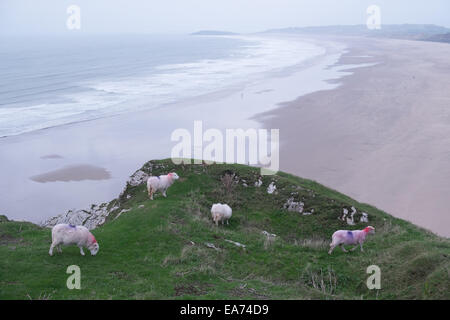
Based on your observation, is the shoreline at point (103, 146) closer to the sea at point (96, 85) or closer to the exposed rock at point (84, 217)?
the exposed rock at point (84, 217)

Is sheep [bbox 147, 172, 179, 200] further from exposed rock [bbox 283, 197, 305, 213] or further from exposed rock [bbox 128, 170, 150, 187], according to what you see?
exposed rock [bbox 283, 197, 305, 213]

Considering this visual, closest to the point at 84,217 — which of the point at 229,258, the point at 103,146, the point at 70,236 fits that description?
the point at 70,236

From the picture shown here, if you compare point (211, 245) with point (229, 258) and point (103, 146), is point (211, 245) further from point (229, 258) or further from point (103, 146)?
point (103, 146)

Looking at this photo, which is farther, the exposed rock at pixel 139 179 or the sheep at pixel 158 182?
the exposed rock at pixel 139 179

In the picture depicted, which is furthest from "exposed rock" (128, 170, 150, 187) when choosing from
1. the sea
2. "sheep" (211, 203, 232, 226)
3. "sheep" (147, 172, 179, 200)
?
the sea

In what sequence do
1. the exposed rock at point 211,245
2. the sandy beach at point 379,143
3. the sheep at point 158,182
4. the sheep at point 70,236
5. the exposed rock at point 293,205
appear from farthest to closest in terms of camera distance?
the sandy beach at point 379,143 → the exposed rock at point 293,205 → the sheep at point 158,182 → the exposed rock at point 211,245 → the sheep at point 70,236

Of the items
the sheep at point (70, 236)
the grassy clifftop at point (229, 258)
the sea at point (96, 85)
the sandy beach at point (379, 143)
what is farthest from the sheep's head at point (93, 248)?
the sea at point (96, 85)

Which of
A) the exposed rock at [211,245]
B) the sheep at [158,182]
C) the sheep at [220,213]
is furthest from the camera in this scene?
the sheep at [158,182]
